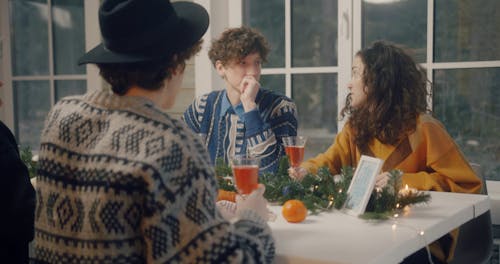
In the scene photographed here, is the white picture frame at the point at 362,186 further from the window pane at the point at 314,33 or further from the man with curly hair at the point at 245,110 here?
the window pane at the point at 314,33

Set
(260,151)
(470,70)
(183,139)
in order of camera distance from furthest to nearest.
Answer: (470,70)
(260,151)
(183,139)

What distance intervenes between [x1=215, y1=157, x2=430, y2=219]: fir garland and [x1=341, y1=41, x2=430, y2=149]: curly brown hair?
50cm

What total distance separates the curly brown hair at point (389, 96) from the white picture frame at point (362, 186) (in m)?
0.57

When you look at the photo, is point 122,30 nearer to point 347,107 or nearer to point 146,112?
point 146,112

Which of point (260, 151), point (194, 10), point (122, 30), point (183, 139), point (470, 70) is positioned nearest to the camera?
point (183, 139)

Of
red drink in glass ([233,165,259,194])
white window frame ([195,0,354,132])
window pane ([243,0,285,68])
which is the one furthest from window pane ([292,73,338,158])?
red drink in glass ([233,165,259,194])

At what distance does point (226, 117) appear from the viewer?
2.79 metres

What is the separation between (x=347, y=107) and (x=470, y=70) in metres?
0.67

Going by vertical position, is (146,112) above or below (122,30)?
below

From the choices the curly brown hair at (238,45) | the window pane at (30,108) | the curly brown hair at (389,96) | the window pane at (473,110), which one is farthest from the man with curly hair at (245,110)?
the window pane at (30,108)

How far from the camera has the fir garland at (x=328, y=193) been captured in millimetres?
1635

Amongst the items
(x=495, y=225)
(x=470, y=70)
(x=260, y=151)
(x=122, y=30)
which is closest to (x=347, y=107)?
(x=260, y=151)

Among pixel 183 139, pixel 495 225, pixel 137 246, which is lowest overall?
pixel 495 225

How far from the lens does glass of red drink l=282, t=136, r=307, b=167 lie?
1.96 m
